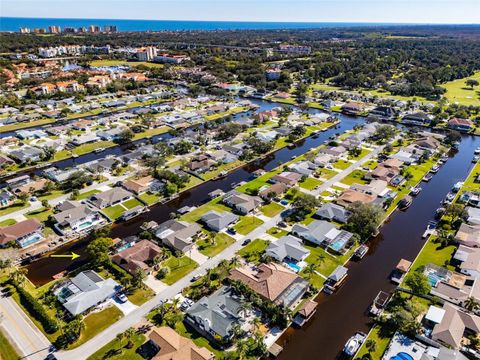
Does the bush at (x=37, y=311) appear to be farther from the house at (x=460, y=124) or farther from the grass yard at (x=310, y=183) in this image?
the house at (x=460, y=124)

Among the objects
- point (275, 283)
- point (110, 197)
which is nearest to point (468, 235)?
point (275, 283)

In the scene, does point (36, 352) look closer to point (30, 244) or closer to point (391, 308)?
point (30, 244)

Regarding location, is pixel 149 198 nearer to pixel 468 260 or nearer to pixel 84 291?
pixel 84 291

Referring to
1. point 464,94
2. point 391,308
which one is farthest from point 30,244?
point 464,94

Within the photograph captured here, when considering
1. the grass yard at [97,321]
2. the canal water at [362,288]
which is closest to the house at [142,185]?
the grass yard at [97,321]

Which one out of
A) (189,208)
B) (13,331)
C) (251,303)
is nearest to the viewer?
(13,331)
